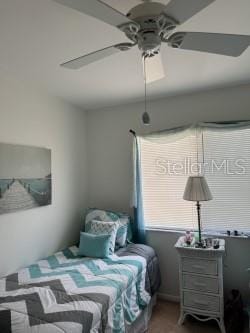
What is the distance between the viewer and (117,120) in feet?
11.9

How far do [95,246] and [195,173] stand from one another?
4.67 feet

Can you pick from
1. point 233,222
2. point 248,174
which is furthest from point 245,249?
point 248,174

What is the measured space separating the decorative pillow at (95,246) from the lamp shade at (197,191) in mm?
986

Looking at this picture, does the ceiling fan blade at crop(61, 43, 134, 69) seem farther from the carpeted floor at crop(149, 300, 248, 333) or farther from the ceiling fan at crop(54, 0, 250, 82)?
the carpeted floor at crop(149, 300, 248, 333)

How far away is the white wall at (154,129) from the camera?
2.91 m

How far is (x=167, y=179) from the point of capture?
3.27 meters

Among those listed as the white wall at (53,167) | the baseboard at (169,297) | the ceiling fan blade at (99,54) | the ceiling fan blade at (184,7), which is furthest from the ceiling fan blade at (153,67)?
the baseboard at (169,297)

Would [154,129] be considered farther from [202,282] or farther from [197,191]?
[202,282]

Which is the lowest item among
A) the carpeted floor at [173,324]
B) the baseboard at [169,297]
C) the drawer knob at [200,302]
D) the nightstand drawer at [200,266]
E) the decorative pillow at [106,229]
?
the carpeted floor at [173,324]

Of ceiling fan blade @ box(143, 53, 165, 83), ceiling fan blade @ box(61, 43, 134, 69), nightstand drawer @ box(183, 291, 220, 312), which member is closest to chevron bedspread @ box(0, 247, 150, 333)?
nightstand drawer @ box(183, 291, 220, 312)

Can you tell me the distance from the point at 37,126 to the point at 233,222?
243cm

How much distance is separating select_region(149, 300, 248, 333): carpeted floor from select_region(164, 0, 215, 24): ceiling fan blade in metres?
2.66

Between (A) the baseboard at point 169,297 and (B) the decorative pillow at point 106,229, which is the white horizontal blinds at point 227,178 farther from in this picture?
(B) the decorative pillow at point 106,229

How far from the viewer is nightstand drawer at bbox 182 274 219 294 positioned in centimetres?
253
